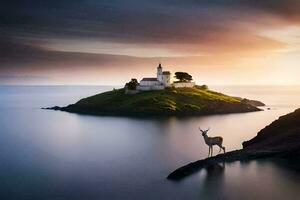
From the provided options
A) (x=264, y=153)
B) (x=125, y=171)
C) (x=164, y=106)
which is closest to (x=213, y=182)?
(x=264, y=153)

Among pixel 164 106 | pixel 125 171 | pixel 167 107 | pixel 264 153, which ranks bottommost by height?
pixel 125 171

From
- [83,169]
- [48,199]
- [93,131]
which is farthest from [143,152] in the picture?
[93,131]

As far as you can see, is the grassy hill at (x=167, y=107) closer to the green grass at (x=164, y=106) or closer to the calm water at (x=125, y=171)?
the green grass at (x=164, y=106)

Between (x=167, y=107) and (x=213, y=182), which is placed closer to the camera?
(x=213, y=182)

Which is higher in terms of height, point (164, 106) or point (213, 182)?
point (164, 106)

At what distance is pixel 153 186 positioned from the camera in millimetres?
47312

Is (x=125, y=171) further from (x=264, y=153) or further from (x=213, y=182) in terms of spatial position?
(x=264, y=153)

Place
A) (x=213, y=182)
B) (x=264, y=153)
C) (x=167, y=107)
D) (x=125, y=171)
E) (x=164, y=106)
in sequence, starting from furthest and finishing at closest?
(x=164, y=106) < (x=167, y=107) < (x=125, y=171) < (x=264, y=153) < (x=213, y=182)

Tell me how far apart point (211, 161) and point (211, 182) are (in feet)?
25.7

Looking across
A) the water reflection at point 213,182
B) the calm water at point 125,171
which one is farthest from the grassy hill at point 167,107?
the water reflection at point 213,182

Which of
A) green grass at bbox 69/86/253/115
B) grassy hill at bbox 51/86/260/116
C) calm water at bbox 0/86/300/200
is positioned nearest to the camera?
calm water at bbox 0/86/300/200

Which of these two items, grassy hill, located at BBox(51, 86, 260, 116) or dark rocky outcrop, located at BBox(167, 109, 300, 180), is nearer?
dark rocky outcrop, located at BBox(167, 109, 300, 180)

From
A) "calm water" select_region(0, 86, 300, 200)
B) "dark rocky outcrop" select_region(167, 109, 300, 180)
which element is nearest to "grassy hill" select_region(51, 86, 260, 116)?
"calm water" select_region(0, 86, 300, 200)

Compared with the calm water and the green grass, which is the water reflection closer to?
the calm water
